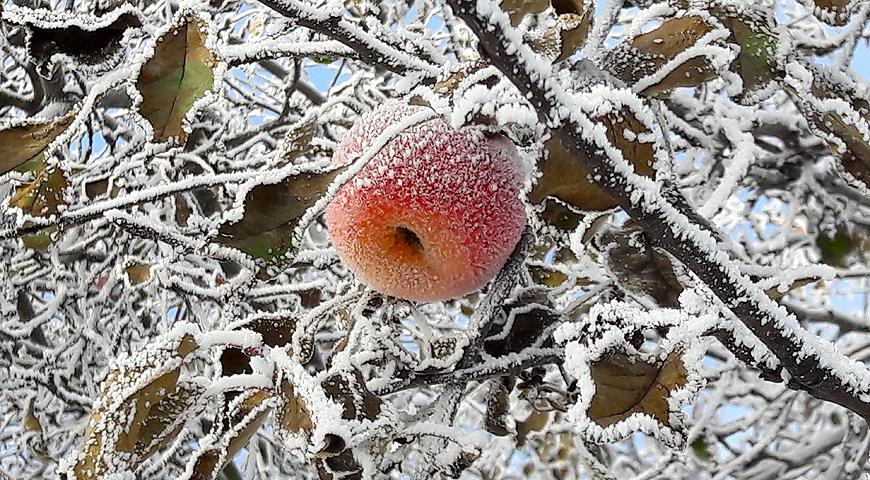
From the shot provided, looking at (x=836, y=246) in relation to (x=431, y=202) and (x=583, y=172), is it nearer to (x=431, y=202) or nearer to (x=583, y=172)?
(x=431, y=202)

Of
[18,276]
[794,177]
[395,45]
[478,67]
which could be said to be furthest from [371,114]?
[18,276]

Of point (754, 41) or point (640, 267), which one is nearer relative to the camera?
point (754, 41)

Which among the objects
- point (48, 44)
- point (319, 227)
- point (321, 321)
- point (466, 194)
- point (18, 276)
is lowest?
point (18, 276)

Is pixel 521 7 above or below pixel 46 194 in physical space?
above

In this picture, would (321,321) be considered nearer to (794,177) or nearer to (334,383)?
(334,383)

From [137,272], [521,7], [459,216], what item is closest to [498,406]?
[459,216]

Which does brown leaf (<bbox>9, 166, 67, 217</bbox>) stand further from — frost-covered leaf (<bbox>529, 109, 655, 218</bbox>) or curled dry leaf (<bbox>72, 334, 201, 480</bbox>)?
frost-covered leaf (<bbox>529, 109, 655, 218</bbox>)

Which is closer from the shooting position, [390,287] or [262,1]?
[262,1]
